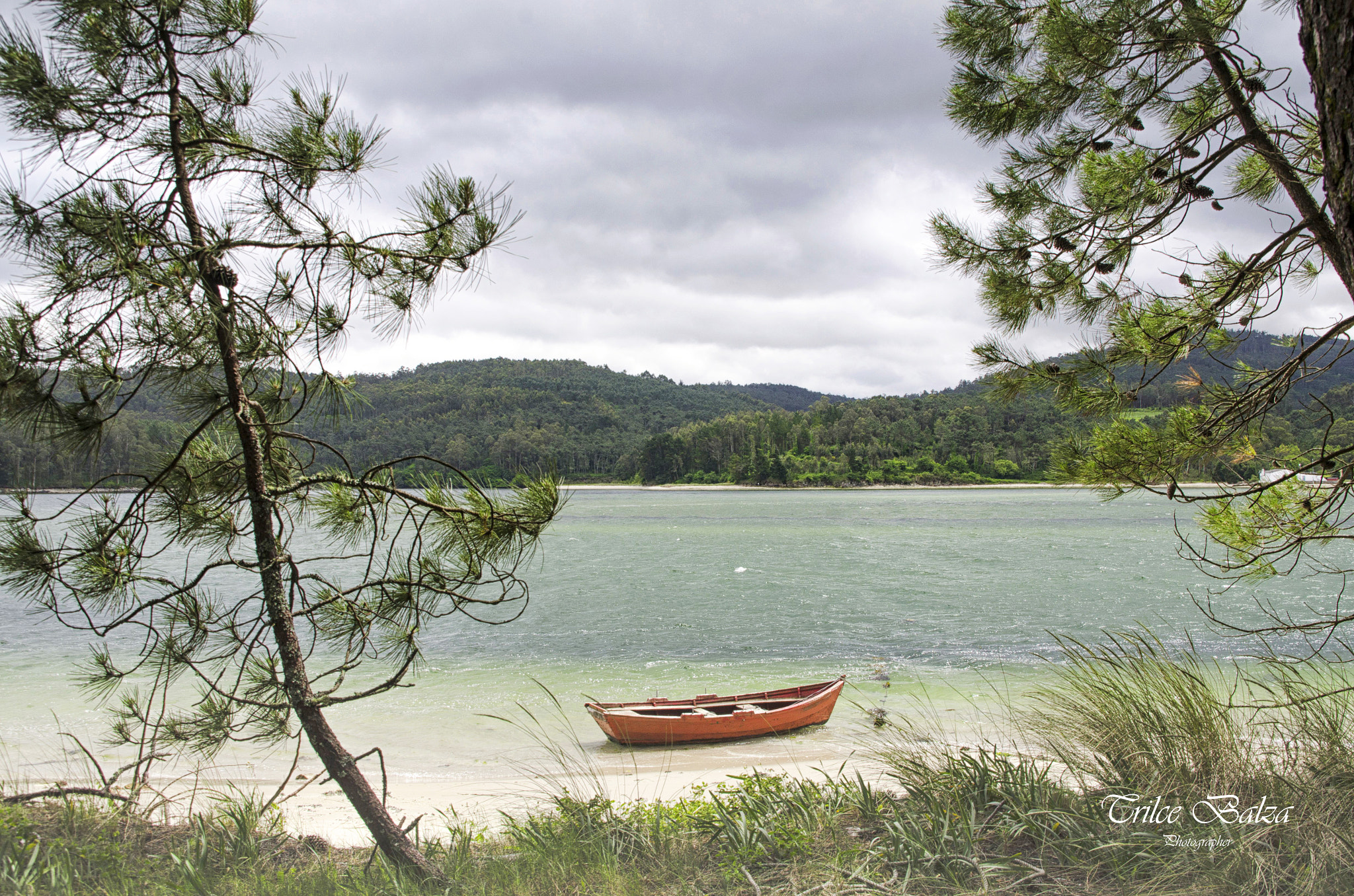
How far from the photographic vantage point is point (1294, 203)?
117 inches

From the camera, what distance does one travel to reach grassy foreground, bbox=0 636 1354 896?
8.37ft

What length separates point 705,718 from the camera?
863cm

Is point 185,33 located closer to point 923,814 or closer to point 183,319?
point 183,319

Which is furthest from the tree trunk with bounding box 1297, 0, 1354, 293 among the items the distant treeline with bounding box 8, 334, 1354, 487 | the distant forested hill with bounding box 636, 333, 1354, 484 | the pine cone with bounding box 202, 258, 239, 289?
the distant forested hill with bounding box 636, 333, 1354, 484

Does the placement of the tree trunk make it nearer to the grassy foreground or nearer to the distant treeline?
the grassy foreground

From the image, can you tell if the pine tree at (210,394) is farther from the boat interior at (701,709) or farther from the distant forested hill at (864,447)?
the distant forested hill at (864,447)

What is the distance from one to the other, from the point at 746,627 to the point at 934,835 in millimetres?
14741

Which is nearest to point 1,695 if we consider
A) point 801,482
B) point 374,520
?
point 374,520

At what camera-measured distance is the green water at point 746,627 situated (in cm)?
1102

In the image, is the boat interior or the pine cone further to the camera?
the boat interior

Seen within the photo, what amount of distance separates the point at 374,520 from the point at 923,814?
9.02 ft

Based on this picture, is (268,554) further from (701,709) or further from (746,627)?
(746,627)

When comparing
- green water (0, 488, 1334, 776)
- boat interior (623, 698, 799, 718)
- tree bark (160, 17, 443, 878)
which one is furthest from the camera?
green water (0, 488, 1334, 776)

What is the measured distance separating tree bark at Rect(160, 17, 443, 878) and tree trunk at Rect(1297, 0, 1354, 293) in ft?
11.5
